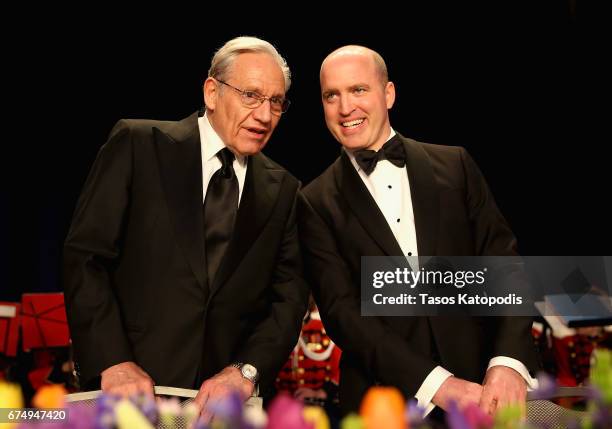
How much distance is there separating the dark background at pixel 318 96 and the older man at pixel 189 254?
2905 mm

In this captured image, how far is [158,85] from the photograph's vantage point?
5.12m

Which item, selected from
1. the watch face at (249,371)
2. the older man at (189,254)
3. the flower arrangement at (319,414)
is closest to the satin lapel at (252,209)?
the older man at (189,254)

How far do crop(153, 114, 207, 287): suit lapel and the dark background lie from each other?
115 inches

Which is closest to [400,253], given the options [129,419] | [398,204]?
[398,204]

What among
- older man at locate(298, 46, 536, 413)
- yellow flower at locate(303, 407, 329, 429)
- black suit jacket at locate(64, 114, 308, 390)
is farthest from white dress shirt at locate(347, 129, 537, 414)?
yellow flower at locate(303, 407, 329, 429)

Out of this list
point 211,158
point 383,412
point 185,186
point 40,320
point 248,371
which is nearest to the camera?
point 383,412

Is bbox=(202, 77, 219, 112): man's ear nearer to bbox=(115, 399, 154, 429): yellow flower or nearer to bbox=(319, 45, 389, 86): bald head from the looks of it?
bbox=(319, 45, 389, 86): bald head

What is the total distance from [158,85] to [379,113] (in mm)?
3211

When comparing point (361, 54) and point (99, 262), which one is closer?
point (99, 262)

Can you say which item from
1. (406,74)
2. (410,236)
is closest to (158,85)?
(406,74)

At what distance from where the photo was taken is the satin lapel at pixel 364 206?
2111mm

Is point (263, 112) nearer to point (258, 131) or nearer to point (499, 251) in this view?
point (258, 131)

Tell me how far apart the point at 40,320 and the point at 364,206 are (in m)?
3.25

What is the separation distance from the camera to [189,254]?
6.62 ft
